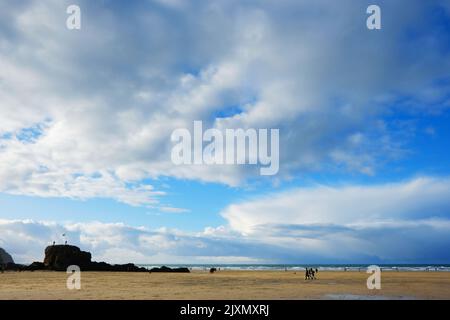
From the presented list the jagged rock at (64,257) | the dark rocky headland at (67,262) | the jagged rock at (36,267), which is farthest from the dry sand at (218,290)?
the jagged rock at (64,257)

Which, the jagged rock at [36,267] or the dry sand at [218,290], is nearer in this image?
the dry sand at [218,290]

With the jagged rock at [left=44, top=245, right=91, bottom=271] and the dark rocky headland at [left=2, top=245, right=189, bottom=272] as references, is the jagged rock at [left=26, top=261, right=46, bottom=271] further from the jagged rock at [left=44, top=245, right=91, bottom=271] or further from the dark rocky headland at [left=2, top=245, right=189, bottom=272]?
the jagged rock at [left=44, top=245, right=91, bottom=271]

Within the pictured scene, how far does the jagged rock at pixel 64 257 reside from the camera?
105006mm

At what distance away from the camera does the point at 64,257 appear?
4220 inches

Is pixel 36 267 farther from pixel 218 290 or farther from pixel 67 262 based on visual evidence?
pixel 218 290

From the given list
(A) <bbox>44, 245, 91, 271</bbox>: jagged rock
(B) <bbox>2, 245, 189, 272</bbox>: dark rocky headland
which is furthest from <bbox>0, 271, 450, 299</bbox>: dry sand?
(A) <bbox>44, 245, 91, 271</bbox>: jagged rock

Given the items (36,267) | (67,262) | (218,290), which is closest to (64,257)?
(67,262)

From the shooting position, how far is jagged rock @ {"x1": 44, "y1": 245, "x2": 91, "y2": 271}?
105m

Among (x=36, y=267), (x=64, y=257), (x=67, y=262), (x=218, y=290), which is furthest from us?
(x=64, y=257)

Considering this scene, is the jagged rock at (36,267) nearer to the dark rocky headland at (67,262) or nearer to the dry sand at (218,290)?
the dark rocky headland at (67,262)
